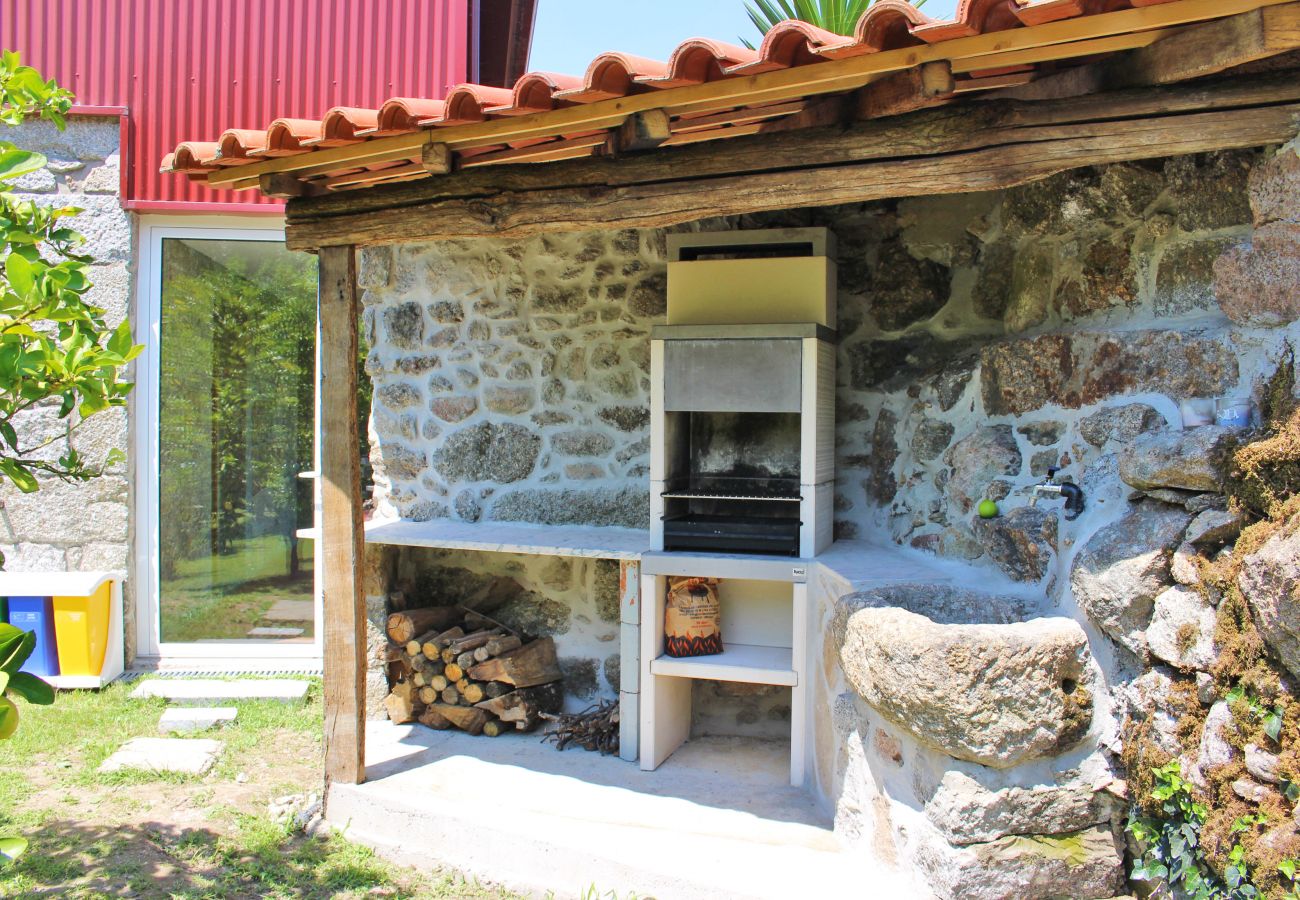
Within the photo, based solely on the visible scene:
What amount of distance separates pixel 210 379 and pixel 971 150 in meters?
4.97

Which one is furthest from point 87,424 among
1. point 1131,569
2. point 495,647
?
point 1131,569

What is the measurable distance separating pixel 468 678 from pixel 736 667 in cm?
147

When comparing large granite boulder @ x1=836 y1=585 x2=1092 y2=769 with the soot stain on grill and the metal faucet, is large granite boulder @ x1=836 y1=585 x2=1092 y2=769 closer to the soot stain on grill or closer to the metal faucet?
the metal faucet

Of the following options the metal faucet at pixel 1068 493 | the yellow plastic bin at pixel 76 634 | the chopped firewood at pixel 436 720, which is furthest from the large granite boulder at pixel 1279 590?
the yellow plastic bin at pixel 76 634

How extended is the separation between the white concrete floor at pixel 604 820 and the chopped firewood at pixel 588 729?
0.07 meters

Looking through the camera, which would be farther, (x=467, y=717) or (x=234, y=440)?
(x=234, y=440)

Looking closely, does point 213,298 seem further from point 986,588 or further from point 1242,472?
point 1242,472

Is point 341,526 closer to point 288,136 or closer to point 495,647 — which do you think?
point 495,647

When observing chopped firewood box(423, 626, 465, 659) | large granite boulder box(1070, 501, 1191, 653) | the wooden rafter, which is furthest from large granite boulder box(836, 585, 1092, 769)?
chopped firewood box(423, 626, 465, 659)

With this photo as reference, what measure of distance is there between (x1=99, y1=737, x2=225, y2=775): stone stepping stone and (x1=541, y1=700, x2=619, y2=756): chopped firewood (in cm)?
162

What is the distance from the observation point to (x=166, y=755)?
4844mm

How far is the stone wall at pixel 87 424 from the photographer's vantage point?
6.09 metres

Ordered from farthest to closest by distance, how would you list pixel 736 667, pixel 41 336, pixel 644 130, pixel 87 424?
1. pixel 87 424
2. pixel 736 667
3. pixel 644 130
4. pixel 41 336

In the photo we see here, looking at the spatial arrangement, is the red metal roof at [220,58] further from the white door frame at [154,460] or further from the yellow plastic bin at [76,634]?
the yellow plastic bin at [76,634]
